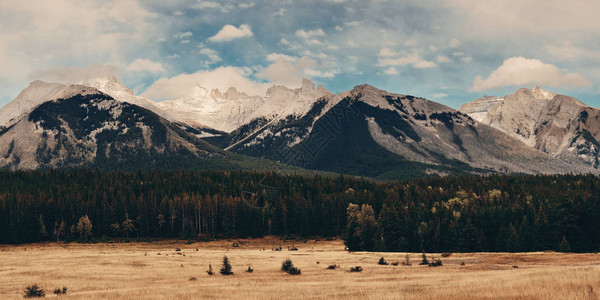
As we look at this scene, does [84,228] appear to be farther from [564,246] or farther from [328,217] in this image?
[564,246]

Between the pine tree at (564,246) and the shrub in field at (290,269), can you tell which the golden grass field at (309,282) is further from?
the pine tree at (564,246)

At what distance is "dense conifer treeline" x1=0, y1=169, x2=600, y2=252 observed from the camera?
4122 inches

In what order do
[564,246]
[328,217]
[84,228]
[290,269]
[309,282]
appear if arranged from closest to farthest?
[309,282]
[290,269]
[564,246]
[84,228]
[328,217]

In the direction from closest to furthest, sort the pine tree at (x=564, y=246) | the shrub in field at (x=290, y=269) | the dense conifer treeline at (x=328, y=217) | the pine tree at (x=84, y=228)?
the shrub in field at (x=290, y=269), the pine tree at (x=564, y=246), the dense conifer treeline at (x=328, y=217), the pine tree at (x=84, y=228)

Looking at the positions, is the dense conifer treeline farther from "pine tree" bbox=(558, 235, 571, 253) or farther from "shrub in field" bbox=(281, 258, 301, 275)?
"shrub in field" bbox=(281, 258, 301, 275)

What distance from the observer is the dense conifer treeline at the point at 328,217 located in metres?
105

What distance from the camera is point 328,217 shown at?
181 m

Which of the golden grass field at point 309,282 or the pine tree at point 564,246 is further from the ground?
the golden grass field at point 309,282

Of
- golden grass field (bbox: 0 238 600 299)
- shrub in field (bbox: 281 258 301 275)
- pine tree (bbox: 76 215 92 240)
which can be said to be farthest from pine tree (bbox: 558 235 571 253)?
pine tree (bbox: 76 215 92 240)

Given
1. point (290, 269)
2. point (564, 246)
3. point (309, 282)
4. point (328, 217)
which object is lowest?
point (564, 246)

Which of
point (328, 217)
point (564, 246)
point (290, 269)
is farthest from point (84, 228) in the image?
point (564, 246)

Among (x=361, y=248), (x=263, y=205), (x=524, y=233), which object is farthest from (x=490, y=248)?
(x=263, y=205)

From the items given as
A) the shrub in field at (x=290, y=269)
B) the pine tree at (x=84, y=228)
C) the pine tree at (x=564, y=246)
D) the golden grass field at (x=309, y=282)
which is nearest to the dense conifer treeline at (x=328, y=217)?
the pine tree at (x=84, y=228)

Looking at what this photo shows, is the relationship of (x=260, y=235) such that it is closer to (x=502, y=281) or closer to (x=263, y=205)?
(x=263, y=205)
